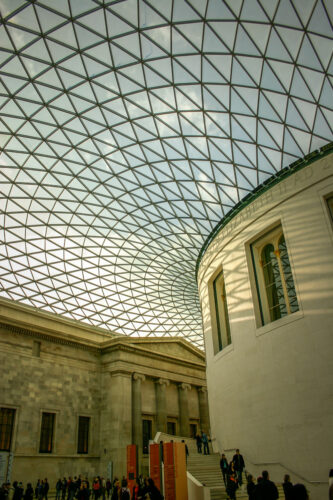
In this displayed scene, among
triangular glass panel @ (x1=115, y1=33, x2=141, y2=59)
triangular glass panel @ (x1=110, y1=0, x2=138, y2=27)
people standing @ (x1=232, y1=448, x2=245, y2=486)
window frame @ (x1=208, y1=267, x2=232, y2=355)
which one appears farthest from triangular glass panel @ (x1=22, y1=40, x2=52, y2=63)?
people standing @ (x1=232, y1=448, x2=245, y2=486)

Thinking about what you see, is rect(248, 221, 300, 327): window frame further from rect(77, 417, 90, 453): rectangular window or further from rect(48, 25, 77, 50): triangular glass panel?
rect(77, 417, 90, 453): rectangular window

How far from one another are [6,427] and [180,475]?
760 inches

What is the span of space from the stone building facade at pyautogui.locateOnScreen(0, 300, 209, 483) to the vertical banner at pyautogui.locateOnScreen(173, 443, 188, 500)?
15.3 metres

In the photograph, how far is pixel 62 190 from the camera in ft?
106

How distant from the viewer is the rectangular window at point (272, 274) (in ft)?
79.8

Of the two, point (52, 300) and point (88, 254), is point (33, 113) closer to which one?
point (88, 254)

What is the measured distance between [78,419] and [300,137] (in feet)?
103

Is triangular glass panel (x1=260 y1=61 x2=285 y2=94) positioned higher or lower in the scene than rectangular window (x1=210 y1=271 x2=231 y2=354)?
higher

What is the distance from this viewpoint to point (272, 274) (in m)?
26.2

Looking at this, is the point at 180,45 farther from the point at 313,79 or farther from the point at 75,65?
the point at 313,79

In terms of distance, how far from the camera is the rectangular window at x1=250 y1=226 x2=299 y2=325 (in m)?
24.3

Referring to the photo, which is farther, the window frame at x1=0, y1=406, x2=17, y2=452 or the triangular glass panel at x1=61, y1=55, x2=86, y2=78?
the window frame at x1=0, y1=406, x2=17, y2=452

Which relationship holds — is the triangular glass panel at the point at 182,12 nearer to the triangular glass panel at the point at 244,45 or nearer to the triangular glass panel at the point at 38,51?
the triangular glass panel at the point at 244,45

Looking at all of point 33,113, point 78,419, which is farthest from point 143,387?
point 33,113
